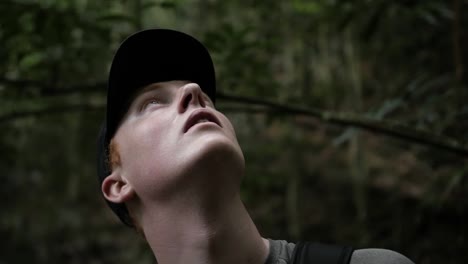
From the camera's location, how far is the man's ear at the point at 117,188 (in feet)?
5.06

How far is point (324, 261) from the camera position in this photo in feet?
4.30

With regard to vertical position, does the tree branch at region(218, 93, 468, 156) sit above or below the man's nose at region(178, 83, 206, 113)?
below

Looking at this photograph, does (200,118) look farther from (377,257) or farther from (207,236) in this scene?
(377,257)

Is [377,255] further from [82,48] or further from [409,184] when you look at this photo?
[409,184]

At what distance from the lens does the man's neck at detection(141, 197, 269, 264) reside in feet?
4.55

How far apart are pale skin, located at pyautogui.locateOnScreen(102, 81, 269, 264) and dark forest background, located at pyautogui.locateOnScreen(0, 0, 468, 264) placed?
53.0 inches

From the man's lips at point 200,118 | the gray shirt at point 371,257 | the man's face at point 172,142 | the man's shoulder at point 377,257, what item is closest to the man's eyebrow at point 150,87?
the man's face at point 172,142

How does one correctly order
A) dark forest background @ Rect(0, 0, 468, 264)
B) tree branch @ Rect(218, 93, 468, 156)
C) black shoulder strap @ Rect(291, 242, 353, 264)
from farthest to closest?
dark forest background @ Rect(0, 0, 468, 264)
tree branch @ Rect(218, 93, 468, 156)
black shoulder strap @ Rect(291, 242, 353, 264)

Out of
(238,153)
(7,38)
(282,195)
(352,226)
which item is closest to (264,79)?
(7,38)

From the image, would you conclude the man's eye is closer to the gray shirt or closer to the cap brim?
the cap brim

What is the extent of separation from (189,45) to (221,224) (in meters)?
0.68

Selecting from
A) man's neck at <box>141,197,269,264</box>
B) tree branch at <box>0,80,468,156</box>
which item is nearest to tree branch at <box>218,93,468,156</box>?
tree branch at <box>0,80,468,156</box>

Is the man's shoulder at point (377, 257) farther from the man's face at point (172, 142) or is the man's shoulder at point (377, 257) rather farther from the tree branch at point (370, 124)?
the tree branch at point (370, 124)

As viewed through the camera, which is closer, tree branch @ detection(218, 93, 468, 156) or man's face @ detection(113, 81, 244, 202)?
man's face @ detection(113, 81, 244, 202)
